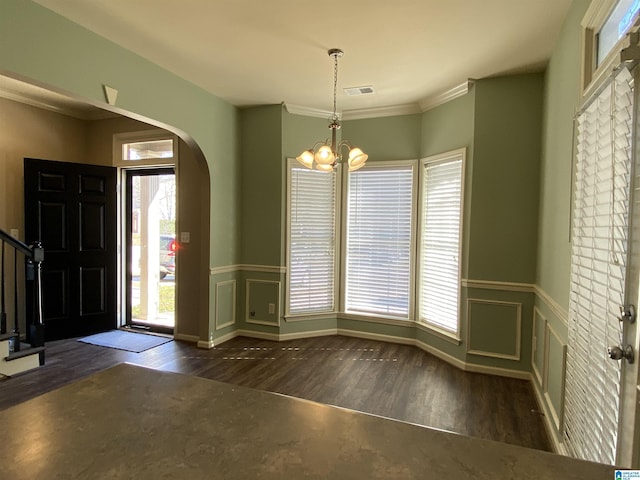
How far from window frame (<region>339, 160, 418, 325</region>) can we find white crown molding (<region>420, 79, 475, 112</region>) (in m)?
0.66

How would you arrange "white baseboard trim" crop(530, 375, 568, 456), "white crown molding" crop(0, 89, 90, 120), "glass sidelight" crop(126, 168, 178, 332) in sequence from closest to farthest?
"white baseboard trim" crop(530, 375, 568, 456), "white crown molding" crop(0, 89, 90, 120), "glass sidelight" crop(126, 168, 178, 332)

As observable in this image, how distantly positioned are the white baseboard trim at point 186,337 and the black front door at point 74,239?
3.55ft

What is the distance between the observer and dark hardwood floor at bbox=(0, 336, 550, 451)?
2791mm

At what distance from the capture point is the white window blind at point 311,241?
4.59 metres

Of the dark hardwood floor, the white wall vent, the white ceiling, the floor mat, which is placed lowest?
the dark hardwood floor

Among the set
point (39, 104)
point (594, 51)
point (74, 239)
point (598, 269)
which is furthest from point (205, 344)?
point (594, 51)

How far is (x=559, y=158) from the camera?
8.77ft

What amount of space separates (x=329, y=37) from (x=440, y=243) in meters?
2.45

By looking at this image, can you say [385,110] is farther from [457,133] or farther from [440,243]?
[440,243]

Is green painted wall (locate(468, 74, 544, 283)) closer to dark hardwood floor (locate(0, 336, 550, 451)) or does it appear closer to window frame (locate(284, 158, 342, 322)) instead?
dark hardwood floor (locate(0, 336, 550, 451))

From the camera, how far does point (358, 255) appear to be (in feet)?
15.4

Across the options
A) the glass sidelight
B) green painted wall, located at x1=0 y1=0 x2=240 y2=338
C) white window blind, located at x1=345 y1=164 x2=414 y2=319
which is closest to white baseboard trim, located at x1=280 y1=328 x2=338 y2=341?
white window blind, located at x1=345 y1=164 x2=414 y2=319

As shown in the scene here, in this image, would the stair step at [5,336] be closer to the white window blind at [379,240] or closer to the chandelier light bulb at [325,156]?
the chandelier light bulb at [325,156]

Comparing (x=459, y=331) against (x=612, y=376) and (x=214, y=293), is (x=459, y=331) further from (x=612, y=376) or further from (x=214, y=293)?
(x=214, y=293)
